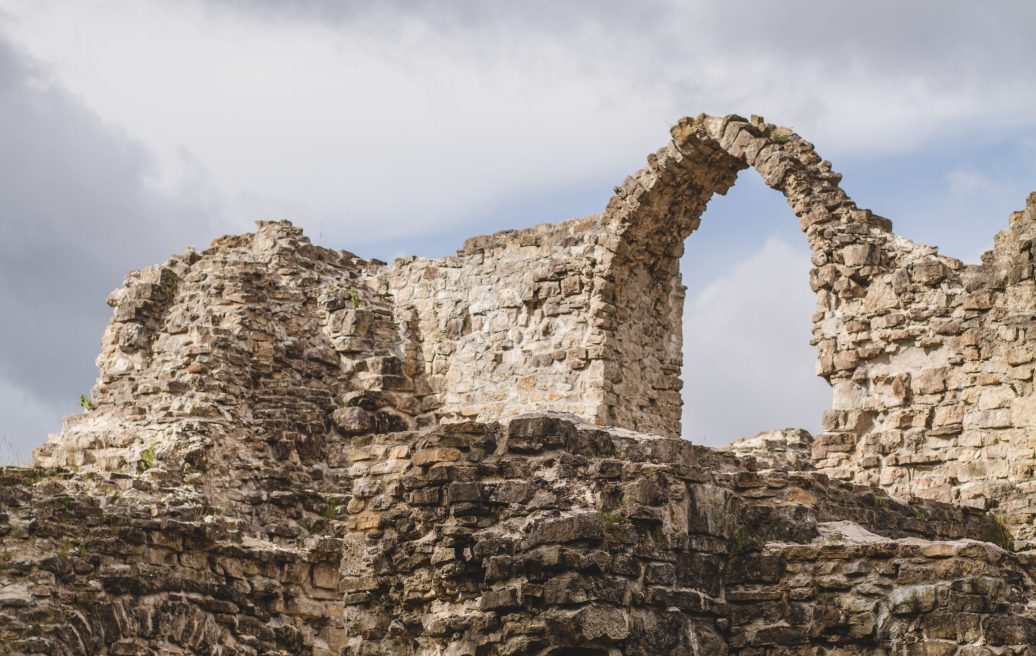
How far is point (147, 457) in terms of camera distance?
1733 centimetres

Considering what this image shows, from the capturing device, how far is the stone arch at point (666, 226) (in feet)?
59.1

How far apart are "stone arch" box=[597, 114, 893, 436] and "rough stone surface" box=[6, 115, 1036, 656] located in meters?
0.04

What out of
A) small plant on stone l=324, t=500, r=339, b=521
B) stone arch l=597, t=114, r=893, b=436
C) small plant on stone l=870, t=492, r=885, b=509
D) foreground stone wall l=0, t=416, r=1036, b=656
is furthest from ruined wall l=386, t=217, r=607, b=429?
foreground stone wall l=0, t=416, r=1036, b=656

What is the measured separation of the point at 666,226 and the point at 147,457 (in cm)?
667

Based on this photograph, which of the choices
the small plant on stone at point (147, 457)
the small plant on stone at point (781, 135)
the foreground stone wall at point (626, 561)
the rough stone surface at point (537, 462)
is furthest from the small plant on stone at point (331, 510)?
the small plant on stone at point (781, 135)

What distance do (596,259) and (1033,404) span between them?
18.8 feet

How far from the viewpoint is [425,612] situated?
37.8ft

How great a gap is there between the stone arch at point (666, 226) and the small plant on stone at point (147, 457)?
494cm

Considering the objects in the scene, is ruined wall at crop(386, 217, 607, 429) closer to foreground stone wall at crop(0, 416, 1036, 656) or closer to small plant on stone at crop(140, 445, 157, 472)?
small plant on stone at crop(140, 445, 157, 472)

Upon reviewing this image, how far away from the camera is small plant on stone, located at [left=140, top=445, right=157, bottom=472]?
17.2 m

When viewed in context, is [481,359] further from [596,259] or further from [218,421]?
[218,421]

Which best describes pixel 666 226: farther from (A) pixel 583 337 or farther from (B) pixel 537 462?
(B) pixel 537 462

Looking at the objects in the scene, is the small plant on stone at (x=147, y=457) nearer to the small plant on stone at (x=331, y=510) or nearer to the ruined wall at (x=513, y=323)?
the small plant on stone at (x=331, y=510)

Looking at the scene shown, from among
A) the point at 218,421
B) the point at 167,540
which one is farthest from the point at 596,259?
the point at 167,540
